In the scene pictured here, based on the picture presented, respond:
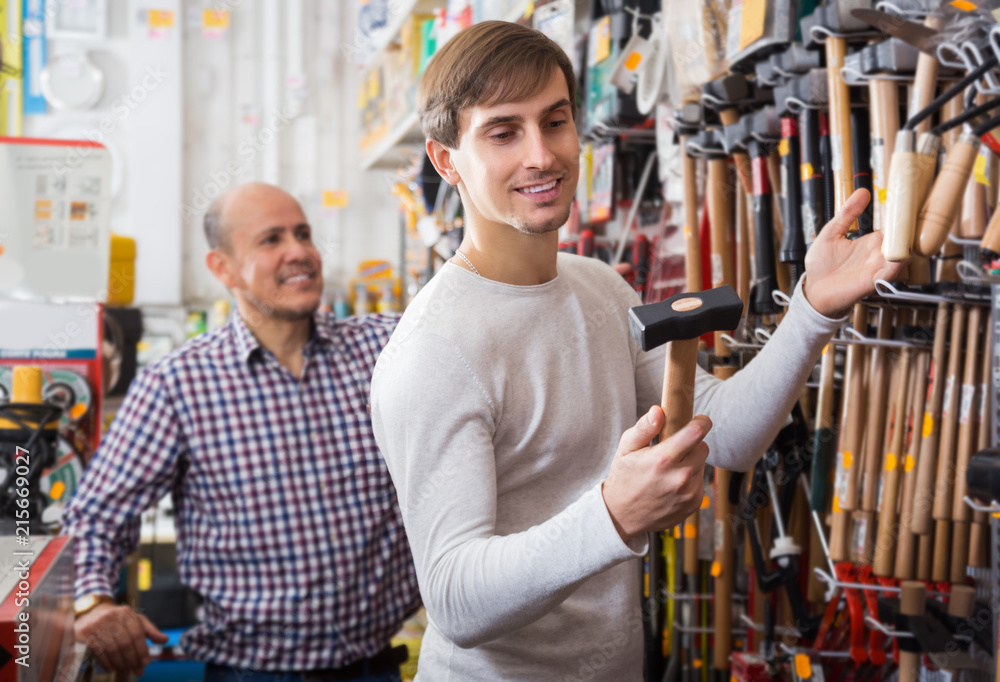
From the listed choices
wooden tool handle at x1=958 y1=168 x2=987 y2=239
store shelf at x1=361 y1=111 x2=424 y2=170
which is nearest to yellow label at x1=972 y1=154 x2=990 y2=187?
wooden tool handle at x1=958 y1=168 x2=987 y2=239

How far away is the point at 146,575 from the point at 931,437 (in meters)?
3.59

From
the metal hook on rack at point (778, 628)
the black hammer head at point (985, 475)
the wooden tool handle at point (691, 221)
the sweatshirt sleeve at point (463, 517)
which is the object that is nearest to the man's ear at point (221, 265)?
the wooden tool handle at point (691, 221)

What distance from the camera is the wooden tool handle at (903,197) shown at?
42.1 inches

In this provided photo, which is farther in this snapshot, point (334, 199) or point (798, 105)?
point (334, 199)

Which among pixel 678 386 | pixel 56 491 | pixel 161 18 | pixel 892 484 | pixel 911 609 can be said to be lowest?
pixel 56 491

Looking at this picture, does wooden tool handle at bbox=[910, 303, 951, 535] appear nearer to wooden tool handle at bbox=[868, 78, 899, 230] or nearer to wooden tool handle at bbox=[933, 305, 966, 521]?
wooden tool handle at bbox=[933, 305, 966, 521]

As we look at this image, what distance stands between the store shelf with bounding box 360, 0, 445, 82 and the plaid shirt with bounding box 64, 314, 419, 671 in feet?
7.52

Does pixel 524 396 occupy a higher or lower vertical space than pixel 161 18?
lower

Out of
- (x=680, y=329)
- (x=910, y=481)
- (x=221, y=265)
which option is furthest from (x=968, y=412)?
A: (x=221, y=265)

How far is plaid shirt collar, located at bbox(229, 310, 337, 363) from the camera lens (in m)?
2.31

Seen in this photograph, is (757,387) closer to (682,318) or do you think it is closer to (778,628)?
(682,318)

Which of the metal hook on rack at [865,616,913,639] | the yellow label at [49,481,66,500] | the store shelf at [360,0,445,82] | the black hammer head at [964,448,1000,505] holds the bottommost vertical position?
the yellow label at [49,481,66,500]

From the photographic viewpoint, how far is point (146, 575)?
4.05m
